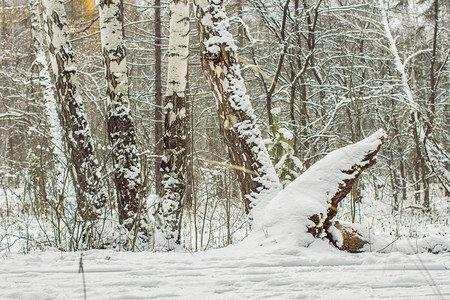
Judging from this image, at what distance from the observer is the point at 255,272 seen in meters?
1.98

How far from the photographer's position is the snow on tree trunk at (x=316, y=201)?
2.54 m

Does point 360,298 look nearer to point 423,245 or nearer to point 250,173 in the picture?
point 423,245

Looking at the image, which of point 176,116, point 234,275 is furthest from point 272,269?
point 176,116

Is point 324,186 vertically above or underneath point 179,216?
above

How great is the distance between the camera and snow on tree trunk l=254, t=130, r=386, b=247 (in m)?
2.54

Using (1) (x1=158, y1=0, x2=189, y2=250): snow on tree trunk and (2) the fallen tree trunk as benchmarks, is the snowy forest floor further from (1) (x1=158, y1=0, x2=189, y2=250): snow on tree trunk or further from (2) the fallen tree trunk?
(1) (x1=158, y1=0, x2=189, y2=250): snow on tree trunk

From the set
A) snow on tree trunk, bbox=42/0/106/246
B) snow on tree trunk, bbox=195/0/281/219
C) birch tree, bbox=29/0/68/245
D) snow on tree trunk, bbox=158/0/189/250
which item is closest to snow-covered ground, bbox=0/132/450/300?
snow on tree trunk, bbox=195/0/281/219

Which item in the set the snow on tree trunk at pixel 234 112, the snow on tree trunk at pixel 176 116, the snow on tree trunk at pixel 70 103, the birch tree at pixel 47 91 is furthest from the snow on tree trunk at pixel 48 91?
the snow on tree trunk at pixel 234 112

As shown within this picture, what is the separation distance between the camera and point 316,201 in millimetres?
2703

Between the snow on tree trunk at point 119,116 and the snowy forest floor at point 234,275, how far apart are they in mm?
1497

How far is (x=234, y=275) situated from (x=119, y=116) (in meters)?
2.75

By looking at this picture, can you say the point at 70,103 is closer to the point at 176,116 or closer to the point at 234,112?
the point at 176,116

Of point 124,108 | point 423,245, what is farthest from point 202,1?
point 423,245

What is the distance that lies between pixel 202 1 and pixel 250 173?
2000 millimetres
